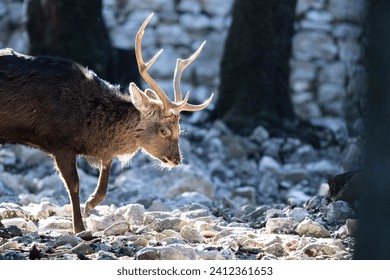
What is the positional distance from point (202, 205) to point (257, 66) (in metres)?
5.57

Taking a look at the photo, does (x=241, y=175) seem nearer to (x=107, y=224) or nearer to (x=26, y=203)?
(x=26, y=203)

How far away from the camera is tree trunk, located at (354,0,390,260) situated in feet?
17.2

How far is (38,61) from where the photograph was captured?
27.8 feet

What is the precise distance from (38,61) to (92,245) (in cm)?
185

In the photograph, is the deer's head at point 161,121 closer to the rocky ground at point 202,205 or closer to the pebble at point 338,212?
the rocky ground at point 202,205

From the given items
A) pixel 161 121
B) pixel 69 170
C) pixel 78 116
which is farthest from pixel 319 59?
pixel 69 170

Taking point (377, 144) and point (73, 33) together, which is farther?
point (73, 33)

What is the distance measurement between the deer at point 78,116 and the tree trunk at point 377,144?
326 centimetres

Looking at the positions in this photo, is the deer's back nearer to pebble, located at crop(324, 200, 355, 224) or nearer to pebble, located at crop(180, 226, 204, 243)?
pebble, located at crop(180, 226, 204, 243)

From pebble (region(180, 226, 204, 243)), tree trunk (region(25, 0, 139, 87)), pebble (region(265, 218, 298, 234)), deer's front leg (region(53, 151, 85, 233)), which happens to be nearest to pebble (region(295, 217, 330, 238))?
pebble (region(265, 218, 298, 234))

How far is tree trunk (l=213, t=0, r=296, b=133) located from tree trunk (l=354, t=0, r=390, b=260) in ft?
31.4

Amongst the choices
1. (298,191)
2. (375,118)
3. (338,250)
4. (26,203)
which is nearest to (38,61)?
(26,203)

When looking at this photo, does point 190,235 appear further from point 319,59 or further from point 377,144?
point 319,59

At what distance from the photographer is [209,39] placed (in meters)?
17.3
